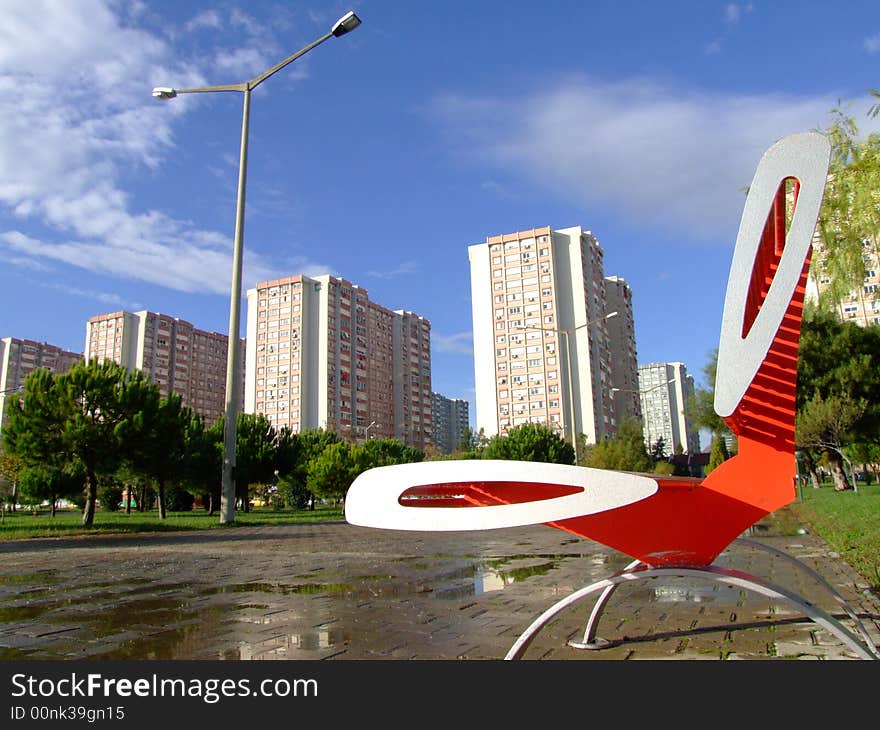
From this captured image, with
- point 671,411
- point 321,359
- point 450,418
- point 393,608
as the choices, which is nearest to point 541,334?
point 321,359

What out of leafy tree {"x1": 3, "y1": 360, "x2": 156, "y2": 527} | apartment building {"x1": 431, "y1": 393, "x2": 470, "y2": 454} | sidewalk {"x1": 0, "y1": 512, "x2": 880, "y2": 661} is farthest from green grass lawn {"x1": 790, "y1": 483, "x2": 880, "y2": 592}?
apartment building {"x1": 431, "y1": 393, "x2": 470, "y2": 454}

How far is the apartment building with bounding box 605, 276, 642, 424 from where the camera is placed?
91.4m

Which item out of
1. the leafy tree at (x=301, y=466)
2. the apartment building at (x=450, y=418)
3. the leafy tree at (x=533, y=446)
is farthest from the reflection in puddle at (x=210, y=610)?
the apartment building at (x=450, y=418)

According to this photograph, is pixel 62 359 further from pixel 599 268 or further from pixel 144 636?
pixel 144 636

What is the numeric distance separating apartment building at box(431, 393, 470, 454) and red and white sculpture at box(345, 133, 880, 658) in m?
157

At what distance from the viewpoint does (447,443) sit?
545ft

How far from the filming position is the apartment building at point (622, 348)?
91.4 metres

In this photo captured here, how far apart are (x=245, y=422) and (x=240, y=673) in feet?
130

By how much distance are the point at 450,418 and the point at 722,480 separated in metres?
172

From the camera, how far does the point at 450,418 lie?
174750 millimetres

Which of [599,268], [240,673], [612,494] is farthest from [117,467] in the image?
[599,268]

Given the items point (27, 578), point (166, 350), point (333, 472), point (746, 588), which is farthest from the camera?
point (166, 350)

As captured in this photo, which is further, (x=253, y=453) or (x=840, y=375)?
(x=253, y=453)

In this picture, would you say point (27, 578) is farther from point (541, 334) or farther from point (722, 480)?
point (541, 334)
